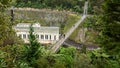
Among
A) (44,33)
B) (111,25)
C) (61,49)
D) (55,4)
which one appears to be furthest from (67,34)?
(111,25)

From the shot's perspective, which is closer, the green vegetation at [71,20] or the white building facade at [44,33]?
the white building facade at [44,33]

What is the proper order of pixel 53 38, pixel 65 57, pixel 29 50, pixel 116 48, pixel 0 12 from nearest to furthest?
1. pixel 0 12
2. pixel 116 48
3. pixel 29 50
4. pixel 65 57
5. pixel 53 38

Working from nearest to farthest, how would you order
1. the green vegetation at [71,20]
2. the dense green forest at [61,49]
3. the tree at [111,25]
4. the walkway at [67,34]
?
the dense green forest at [61,49]
the tree at [111,25]
the walkway at [67,34]
the green vegetation at [71,20]

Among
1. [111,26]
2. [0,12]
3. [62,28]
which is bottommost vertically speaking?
[62,28]

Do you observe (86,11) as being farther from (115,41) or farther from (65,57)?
(115,41)

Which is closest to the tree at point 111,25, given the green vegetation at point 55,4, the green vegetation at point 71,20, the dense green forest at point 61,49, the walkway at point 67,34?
the dense green forest at point 61,49

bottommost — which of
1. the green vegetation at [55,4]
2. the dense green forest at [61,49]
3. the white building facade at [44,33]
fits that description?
the white building facade at [44,33]

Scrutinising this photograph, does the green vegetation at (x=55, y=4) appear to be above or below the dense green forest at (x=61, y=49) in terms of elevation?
below

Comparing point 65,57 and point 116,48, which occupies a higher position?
point 116,48

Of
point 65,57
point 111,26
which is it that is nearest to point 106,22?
point 111,26

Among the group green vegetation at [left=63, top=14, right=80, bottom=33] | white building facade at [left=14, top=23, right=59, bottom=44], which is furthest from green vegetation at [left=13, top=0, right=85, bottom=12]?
white building facade at [left=14, top=23, right=59, bottom=44]

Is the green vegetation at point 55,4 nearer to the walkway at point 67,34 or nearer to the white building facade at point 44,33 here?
the walkway at point 67,34
